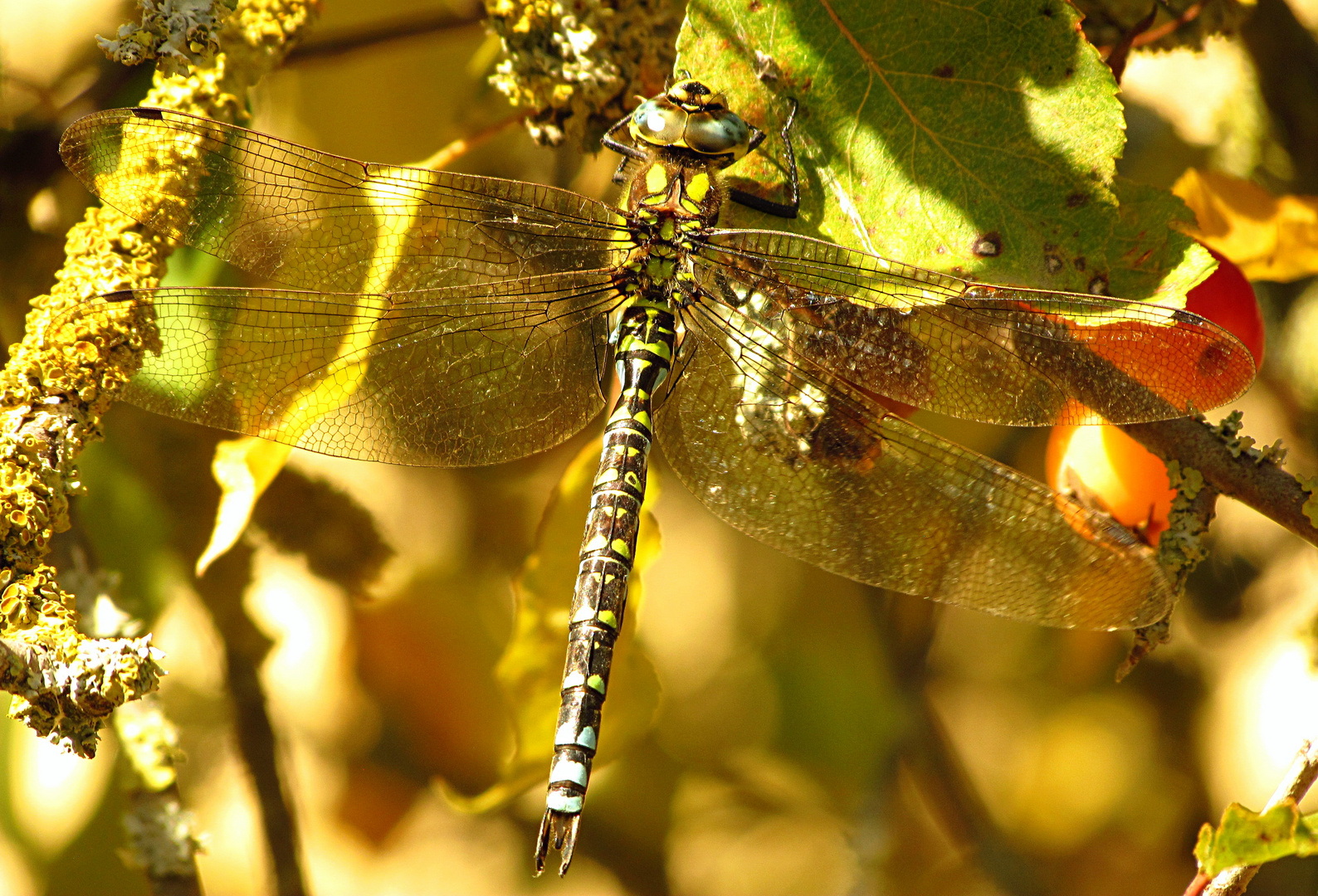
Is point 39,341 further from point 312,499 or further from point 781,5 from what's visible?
point 781,5

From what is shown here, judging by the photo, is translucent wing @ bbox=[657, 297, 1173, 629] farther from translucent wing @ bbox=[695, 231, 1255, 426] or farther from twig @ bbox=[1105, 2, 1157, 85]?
twig @ bbox=[1105, 2, 1157, 85]

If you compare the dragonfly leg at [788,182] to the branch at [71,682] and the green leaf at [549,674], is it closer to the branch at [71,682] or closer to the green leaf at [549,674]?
the green leaf at [549,674]

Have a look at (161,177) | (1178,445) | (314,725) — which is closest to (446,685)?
(314,725)

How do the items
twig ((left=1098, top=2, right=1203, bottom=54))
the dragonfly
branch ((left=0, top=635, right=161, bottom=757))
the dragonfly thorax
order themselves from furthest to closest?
1. the dragonfly thorax
2. twig ((left=1098, top=2, right=1203, bottom=54))
3. the dragonfly
4. branch ((left=0, top=635, right=161, bottom=757))

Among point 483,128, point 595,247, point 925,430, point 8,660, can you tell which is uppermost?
point 483,128

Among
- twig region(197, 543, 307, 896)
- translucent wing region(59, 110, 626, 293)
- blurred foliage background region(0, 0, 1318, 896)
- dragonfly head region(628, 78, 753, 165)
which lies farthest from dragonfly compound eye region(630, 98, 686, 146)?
twig region(197, 543, 307, 896)

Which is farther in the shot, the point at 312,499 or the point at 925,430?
the point at 312,499

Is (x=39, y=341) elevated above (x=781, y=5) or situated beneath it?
situated beneath
